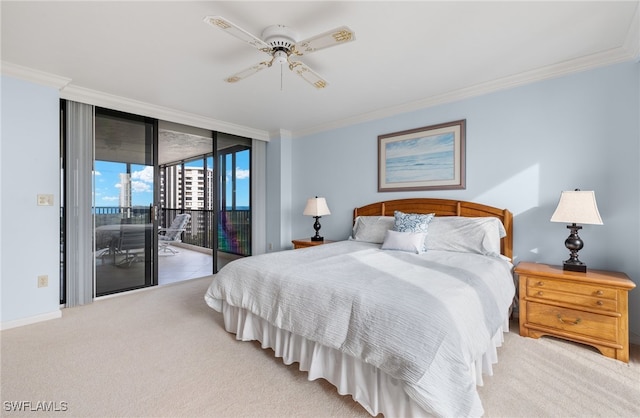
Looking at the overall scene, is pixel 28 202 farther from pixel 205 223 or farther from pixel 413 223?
pixel 413 223

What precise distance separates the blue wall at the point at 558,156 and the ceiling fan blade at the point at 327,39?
2047 mm

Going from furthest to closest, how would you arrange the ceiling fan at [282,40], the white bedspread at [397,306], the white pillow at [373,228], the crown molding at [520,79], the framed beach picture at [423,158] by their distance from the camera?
1. the white pillow at [373,228]
2. the framed beach picture at [423,158]
3. the crown molding at [520,79]
4. the ceiling fan at [282,40]
5. the white bedspread at [397,306]

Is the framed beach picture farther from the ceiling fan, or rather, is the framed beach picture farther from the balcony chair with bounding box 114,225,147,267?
the balcony chair with bounding box 114,225,147,267

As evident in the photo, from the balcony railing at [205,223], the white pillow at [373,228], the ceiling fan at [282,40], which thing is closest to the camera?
the ceiling fan at [282,40]

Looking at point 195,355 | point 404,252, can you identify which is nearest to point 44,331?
point 195,355

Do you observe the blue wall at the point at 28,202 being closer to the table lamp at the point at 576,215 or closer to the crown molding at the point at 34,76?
the crown molding at the point at 34,76

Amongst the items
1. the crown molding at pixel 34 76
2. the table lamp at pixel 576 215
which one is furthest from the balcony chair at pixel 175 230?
the table lamp at pixel 576 215

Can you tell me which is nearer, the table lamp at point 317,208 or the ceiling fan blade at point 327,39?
the ceiling fan blade at point 327,39

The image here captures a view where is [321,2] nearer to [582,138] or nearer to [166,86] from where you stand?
[166,86]

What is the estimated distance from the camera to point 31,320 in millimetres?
2717

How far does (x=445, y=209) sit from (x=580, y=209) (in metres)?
1.21

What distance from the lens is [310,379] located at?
5.73 feet

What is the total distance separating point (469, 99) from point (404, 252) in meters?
1.90

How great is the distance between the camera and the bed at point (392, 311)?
1257mm
